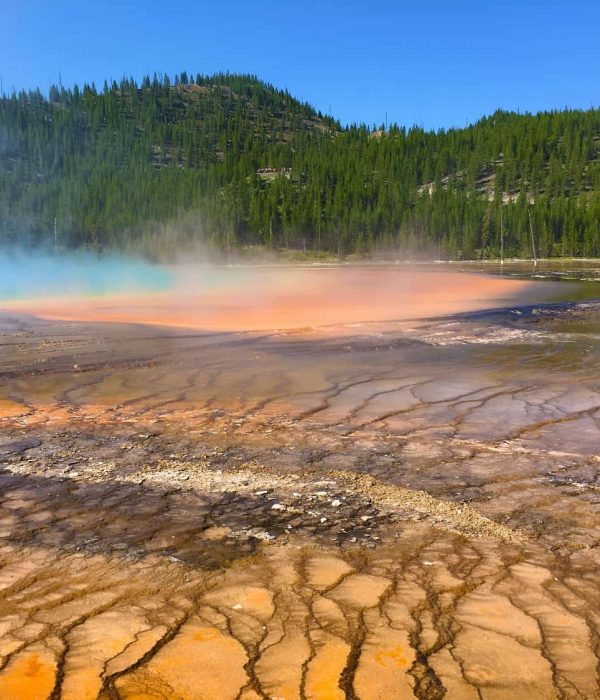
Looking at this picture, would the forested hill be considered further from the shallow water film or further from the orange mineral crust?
the shallow water film

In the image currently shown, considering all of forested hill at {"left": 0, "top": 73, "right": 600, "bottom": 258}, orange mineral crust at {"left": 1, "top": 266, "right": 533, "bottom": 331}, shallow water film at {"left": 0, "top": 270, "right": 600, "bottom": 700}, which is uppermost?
forested hill at {"left": 0, "top": 73, "right": 600, "bottom": 258}

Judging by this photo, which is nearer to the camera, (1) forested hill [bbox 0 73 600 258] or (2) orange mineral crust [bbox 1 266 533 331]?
(2) orange mineral crust [bbox 1 266 533 331]

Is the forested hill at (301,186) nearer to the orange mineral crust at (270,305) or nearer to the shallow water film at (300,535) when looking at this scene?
the orange mineral crust at (270,305)

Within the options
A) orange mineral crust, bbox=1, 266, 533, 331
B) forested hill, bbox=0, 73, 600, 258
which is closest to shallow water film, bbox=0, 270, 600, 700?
orange mineral crust, bbox=1, 266, 533, 331

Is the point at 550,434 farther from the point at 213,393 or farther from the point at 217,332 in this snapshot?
the point at 217,332

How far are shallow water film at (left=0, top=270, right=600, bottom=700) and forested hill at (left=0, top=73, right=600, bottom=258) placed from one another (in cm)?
7881

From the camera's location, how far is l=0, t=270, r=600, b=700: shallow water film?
349cm

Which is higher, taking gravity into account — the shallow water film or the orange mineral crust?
the orange mineral crust

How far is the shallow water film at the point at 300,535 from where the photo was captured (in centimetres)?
349

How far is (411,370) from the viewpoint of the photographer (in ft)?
37.8

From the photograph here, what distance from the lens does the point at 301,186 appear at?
115 metres

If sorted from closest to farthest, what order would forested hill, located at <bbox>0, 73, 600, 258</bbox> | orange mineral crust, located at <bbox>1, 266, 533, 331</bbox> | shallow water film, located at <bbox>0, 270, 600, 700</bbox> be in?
shallow water film, located at <bbox>0, 270, 600, 700</bbox>
orange mineral crust, located at <bbox>1, 266, 533, 331</bbox>
forested hill, located at <bbox>0, 73, 600, 258</bbox>

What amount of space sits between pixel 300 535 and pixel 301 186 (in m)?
114

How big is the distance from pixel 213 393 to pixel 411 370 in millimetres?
3564
